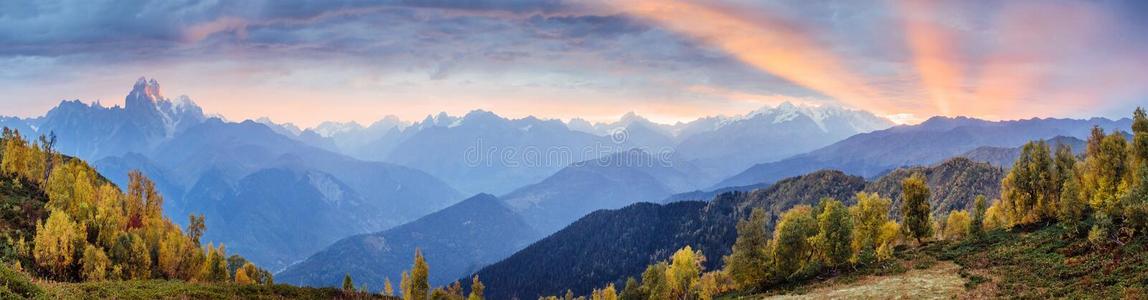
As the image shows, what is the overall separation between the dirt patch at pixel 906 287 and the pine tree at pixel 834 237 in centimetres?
1188

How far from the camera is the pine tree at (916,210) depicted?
87.5m

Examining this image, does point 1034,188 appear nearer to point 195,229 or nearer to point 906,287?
point 906,287

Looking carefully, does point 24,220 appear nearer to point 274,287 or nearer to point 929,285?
point 274,287

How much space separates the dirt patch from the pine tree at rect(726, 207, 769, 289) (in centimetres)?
1773

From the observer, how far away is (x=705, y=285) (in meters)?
110

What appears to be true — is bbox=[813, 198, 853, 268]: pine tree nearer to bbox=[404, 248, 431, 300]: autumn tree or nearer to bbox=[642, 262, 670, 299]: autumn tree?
bbox=[642, 262, 670, 299]: autumn tree

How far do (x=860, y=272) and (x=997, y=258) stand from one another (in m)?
13.8

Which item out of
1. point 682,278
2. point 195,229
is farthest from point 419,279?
point 195,229

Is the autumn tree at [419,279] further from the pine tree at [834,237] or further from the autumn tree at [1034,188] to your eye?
the autumn tree at [1034,188]

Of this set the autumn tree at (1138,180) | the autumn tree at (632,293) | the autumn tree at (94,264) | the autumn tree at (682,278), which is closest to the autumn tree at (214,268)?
the autumn tree at (94,264)

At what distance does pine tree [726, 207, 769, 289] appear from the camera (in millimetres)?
82188

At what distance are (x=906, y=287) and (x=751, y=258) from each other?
3211 centimetres

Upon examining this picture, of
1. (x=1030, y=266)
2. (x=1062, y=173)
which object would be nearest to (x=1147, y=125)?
(x=1062, y=173)

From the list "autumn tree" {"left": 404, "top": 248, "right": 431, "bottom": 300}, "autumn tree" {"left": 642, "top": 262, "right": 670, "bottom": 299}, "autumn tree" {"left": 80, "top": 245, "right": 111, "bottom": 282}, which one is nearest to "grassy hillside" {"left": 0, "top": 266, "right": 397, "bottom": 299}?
"autumn tree" {"left": 80, "top": 245, "right": 111, "bottom": 282}
